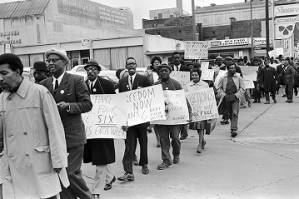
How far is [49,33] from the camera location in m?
42.6

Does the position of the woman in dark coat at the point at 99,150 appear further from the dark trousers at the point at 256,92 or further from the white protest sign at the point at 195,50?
the dark trousers at the point at 256,92

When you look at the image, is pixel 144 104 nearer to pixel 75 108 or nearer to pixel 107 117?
pixel 107 117

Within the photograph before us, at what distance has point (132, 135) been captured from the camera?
6.86m

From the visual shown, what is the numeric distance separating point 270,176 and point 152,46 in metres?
30.0

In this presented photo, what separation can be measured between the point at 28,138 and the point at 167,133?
4162 mm

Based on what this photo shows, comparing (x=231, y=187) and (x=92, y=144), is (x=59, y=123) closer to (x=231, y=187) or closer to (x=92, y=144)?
(x=92, y=144)

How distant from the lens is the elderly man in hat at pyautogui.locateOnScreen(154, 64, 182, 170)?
7.60 metres

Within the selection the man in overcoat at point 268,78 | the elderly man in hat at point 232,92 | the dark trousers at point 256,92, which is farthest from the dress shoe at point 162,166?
the dark trousers at point 256,92

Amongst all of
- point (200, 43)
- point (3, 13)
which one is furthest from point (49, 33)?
point (200, 43)

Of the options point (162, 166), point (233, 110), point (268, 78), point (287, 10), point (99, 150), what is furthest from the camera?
point (287, 10)

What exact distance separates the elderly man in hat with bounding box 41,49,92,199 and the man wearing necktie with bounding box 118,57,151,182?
188cm

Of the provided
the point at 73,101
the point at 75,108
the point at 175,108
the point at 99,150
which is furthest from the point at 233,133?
the point at 75,108

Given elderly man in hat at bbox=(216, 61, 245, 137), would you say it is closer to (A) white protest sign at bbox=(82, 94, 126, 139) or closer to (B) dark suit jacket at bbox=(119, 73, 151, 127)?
(B) dark suit jacket at bbox=(119, 73, 151, 127)

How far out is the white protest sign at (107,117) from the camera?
6.15 metres
